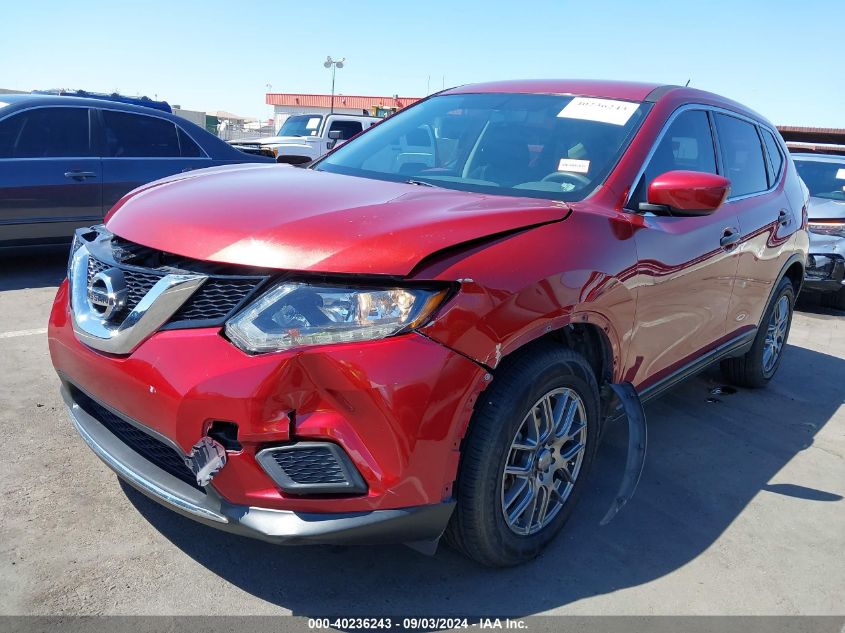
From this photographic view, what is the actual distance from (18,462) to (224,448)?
1565 millimetres

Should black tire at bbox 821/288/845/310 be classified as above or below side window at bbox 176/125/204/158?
below

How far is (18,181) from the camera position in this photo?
5887 millimetres

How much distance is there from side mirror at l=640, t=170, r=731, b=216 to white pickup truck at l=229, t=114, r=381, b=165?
37.1ft

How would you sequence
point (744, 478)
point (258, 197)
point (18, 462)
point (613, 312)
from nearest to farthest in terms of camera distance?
1. point (258, 197)
2. point (613, 312)
3. point (18, 462)
4. point (744, 478)

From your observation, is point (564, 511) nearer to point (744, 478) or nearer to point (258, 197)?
point (744, 478)

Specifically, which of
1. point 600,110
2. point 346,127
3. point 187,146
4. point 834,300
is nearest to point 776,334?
point 600,110

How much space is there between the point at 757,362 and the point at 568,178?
2.59 m

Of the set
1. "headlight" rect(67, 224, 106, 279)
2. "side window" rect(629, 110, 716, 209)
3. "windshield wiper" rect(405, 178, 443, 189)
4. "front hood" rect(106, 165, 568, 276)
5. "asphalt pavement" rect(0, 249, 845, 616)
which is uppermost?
"side window" rect(629, 110, 716, 209)

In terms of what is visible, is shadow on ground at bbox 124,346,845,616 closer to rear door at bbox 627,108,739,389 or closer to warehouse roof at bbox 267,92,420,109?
rear door at bbox 627,108,739,389

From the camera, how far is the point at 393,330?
2.01 m

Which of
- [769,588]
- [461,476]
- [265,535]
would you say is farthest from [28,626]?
[769,588]

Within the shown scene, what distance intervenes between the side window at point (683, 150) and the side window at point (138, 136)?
17.0 feet

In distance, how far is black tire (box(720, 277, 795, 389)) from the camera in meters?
4.66

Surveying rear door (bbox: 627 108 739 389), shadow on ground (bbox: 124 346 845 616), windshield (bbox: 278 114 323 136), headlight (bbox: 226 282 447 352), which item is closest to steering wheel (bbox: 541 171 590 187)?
rear door (bbox: 627 108 739 389)
